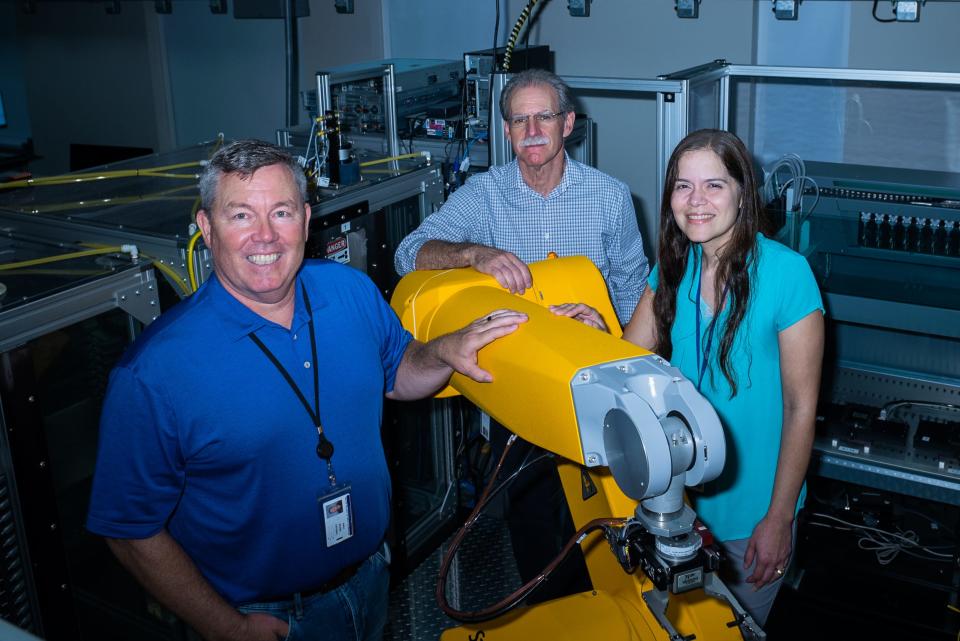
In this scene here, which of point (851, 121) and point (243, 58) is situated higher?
point (243, 58)

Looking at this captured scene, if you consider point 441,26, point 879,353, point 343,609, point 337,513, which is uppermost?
point 441,26

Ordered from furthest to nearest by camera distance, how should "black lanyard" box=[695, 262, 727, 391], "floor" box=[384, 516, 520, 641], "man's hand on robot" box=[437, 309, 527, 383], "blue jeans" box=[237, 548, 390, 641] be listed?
"floor" box=[384, 516, 520, 641], "black lanyard" box=[695, 262, 727, 391], "blue jeans" box=[237, 548, 390, 641], "man's hand on robot" box=[437, 309, 527, 383]

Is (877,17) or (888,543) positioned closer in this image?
(888,543)

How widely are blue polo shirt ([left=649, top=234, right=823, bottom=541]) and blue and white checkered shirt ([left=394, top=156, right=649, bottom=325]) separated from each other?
0.62 metres

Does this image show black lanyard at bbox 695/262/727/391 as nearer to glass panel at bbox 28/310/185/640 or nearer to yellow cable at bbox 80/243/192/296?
yellow cable at bbox 80/243/192/296

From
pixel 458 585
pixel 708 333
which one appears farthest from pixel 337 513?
pixel 458 585

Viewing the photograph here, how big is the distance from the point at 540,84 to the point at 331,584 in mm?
1453

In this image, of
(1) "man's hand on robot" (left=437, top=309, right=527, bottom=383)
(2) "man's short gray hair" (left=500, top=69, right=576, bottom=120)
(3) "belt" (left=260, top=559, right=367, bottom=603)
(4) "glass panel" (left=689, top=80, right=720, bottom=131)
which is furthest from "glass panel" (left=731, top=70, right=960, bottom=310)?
(3) "belt" (left=260, top=559, right=367, bottom=603)

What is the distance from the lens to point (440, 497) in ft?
10.5

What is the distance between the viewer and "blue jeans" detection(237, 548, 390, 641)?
1.70m

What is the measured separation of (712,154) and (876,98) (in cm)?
309

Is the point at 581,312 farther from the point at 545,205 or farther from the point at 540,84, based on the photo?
the point at 540,84

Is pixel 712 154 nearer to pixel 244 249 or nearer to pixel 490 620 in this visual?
pixel 244 249

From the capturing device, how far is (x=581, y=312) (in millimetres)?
1742
